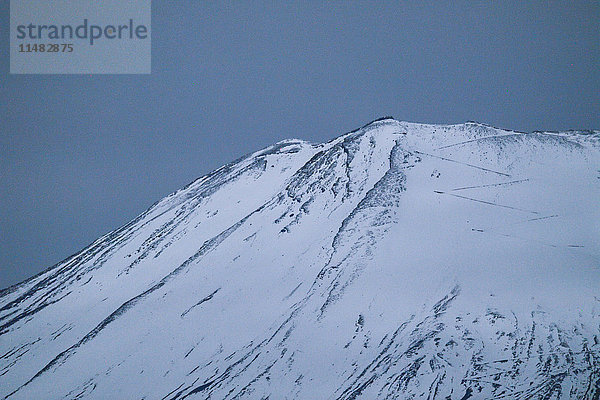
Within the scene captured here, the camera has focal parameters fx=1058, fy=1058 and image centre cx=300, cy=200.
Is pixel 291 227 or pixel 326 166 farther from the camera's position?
pixel 326 166

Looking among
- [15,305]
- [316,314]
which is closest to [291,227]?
[316,314]

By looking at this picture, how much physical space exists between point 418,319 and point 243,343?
307 inches

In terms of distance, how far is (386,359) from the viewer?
43656 mm

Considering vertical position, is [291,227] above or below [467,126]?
below

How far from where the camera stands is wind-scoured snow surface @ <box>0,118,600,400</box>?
4328 centimetres

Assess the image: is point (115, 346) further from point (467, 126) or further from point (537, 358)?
point (467, 126)

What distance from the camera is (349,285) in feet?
160

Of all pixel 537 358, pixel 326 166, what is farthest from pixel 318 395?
pixel 326 166

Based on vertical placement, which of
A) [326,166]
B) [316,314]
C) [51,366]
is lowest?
[51,366]

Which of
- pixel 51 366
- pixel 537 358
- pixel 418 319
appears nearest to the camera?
pixel 537 358

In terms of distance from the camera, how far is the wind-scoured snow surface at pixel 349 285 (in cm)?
4328

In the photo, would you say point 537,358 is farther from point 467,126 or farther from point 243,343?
point 467,126

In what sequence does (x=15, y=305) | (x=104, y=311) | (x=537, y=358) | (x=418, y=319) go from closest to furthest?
(x=537, y=358) < (x=418, y=319) < (x=104, y=311) < (x=15, y=305)

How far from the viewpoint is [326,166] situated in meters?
58.0
